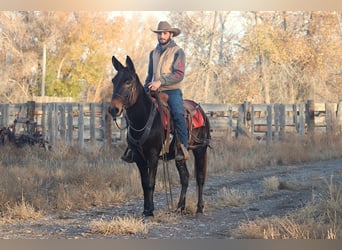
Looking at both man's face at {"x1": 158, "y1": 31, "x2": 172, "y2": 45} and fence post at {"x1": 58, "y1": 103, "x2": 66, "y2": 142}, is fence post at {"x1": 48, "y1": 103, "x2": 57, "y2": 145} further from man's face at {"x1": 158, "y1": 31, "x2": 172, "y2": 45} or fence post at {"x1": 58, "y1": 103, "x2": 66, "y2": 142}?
man's face at {"x1": 158, "y1": 31, "x2": 172, "y2": 45}

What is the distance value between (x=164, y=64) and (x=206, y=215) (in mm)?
2108

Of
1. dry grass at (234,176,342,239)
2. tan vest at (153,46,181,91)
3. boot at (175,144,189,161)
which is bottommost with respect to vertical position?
dry grass at (234,176,342,239)

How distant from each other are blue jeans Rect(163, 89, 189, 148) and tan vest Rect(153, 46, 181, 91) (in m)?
0.08

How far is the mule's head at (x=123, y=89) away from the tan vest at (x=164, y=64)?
551mm

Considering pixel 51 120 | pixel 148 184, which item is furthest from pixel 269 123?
pixel 148 184

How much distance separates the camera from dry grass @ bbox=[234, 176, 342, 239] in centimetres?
561

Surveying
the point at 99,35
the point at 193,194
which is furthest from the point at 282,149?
the point at 99,35

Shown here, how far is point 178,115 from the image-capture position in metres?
7.14

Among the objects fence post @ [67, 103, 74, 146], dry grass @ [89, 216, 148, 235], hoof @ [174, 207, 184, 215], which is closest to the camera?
dry grass @ [89, 216, 148, 235]

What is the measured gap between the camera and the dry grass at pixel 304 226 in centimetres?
561

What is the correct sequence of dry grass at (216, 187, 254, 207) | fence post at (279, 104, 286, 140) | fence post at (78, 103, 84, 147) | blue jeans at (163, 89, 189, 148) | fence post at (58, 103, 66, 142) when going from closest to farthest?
1. blue jeans at (163, 89, 189, 148)
2. dry grass at (216, 187, 254, 207)
3. fence post at (78, 103, 84, 147)
4. fence post at (58, 103, 66, 142)
5. fence post at (279, 104, 286, 140)

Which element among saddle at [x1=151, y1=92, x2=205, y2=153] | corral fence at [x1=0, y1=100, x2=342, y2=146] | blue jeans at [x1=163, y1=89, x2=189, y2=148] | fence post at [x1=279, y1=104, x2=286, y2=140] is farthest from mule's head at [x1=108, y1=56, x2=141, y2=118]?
fence post at [x1=279, y1=104, x2=286, y2=140]

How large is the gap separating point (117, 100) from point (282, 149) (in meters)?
8.66

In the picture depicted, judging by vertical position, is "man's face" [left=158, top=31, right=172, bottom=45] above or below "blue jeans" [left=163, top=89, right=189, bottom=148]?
above
